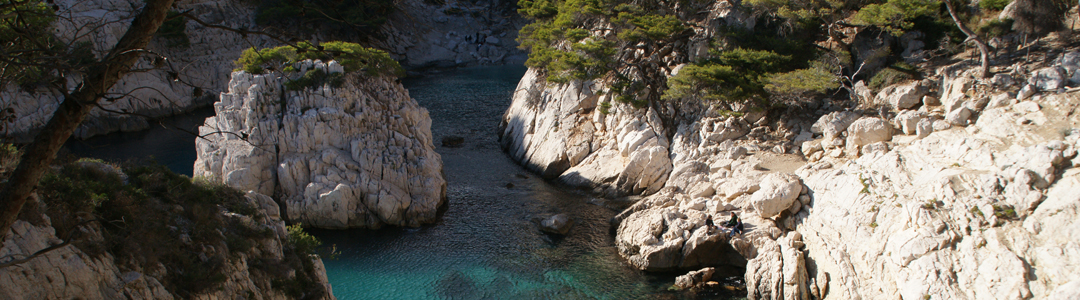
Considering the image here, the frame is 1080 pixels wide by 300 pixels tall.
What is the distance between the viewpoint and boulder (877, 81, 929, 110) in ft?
80.7

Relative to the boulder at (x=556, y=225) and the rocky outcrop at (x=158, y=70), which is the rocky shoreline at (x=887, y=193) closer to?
the boulder at (x=556, y=225)

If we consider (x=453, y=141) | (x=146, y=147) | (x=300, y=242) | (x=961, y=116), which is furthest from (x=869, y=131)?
(x=146, y=147)

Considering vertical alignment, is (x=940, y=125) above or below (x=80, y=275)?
below

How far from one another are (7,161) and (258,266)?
196 inches

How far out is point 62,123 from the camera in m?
6.27

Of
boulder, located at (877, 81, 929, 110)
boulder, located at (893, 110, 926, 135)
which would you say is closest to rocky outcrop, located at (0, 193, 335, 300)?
boulder, located at (893, 110, 926, 135)

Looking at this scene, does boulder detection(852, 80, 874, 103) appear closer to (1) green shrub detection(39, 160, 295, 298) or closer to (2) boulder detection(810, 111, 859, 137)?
(2) boulder detection(810, 111, 859, 137)

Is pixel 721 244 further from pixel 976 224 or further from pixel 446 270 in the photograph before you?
pixel 446 270

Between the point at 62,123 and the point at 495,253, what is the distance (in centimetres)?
2065

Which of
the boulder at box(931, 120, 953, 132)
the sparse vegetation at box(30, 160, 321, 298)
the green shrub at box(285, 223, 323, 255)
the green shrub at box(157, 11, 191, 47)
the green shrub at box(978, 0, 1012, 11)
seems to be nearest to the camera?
the sparse vegetation at box(30, 160, 321, 298)

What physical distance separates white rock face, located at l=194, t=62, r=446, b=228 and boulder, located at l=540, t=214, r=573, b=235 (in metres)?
5.76

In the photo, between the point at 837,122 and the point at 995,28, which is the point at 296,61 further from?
the point at 995,28

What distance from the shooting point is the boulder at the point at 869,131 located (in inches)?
924

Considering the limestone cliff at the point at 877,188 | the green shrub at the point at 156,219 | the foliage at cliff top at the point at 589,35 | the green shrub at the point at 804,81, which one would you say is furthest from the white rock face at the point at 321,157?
the green shrub at the point at 804,81
